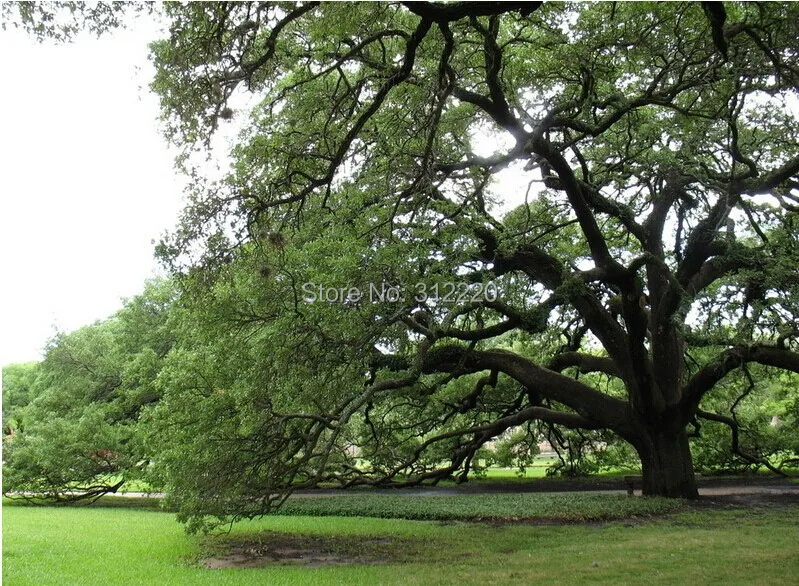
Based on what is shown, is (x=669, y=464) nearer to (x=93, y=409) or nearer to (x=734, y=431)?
(x=734, y=431)

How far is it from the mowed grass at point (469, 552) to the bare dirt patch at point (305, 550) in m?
0.13

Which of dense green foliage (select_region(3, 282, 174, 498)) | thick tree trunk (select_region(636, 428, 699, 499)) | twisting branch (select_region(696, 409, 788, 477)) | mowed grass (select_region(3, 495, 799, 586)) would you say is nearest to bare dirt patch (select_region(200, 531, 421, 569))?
mowed grass (select_region(3, 495, 799, 586))

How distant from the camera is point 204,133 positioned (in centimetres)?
672

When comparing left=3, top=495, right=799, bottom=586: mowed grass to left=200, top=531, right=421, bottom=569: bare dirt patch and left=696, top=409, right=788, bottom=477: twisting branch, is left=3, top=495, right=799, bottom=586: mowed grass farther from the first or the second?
left=696, top=409, right=788, bottom=477: twisting branch

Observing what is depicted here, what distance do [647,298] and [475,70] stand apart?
24.1 ft

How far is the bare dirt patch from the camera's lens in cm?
830

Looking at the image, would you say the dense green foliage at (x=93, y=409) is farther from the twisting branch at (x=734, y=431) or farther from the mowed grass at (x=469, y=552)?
the twisting branch at (x=734, y=431)

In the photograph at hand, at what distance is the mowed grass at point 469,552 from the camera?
6695 mm

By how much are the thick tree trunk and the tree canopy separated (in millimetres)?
43

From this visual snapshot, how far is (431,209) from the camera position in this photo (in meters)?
9.34

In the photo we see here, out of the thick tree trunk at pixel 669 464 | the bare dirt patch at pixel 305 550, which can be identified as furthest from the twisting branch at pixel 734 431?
the bare dirt patch at pixel 305 550

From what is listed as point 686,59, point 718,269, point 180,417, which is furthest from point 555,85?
point 180,417

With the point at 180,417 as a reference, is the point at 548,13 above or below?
above

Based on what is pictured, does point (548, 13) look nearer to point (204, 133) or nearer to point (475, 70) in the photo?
point (475, 70)
